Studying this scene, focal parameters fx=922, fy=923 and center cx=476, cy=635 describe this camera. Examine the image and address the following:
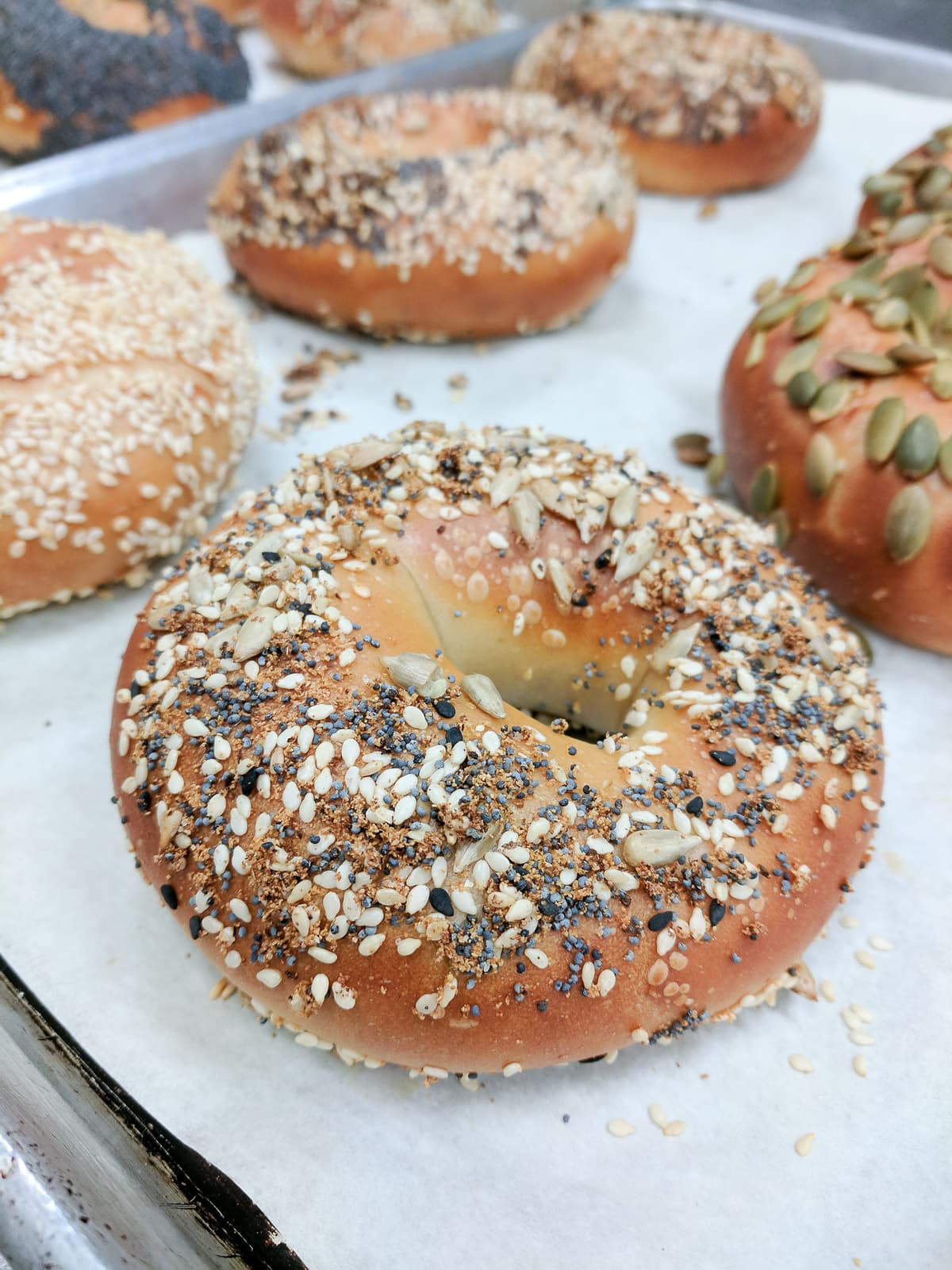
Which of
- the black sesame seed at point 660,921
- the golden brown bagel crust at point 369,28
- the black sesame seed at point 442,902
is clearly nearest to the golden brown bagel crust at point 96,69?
the golden brown bagel crust at point 369,28

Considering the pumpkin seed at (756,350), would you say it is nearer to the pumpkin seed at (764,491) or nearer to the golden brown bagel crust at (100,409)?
the pumpkin seed at (764,491)

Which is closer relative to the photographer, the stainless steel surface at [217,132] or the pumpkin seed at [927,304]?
the pumpkin seed at [927,304]

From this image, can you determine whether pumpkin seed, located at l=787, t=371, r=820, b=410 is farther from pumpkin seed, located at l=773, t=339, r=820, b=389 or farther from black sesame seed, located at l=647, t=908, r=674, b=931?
black sesame seed, located at l=647, t=908, r=674, b=931

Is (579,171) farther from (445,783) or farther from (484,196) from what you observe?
(445,783)

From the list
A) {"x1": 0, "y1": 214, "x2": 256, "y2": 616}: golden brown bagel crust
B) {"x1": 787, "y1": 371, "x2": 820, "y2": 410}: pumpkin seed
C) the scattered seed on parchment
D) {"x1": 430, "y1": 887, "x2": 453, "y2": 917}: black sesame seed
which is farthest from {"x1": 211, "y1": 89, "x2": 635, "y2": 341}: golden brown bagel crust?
the scattered seed on parchment

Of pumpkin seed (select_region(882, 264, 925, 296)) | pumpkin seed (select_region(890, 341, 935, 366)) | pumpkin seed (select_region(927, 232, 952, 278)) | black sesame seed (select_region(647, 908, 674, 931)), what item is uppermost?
pumpkin seed (select_region(927, 232, 952, 278))

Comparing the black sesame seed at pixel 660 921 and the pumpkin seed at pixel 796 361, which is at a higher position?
the pumpkin seed at pixel 796 361
